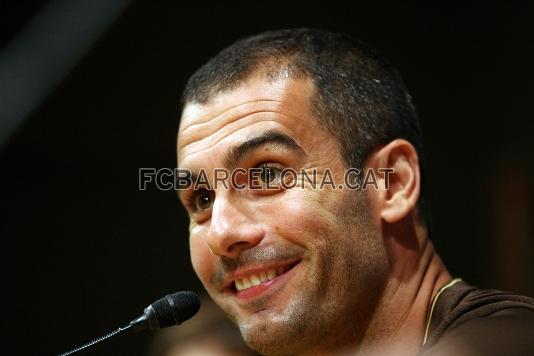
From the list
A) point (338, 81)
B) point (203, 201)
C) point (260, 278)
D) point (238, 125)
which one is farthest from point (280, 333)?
point (338, 81)

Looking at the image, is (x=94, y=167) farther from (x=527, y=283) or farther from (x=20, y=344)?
(x=527, y=283)

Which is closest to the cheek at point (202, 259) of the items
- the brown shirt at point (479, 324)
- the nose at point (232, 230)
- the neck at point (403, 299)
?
the nose at point (232, 230)

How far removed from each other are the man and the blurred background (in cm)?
137

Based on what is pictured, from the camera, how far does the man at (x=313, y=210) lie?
2.16 meters

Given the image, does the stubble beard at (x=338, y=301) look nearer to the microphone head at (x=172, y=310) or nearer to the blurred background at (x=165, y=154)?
the microphone head at (x=172, y=310)

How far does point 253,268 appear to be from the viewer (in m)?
2.18

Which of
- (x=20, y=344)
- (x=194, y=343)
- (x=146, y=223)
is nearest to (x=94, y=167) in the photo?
(x=146, y=223)

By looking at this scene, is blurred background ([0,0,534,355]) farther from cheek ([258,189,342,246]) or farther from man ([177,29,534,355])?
cheek ([258,189,342,246])

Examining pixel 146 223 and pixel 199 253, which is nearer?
pixel 199 253

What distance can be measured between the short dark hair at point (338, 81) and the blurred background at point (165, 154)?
4.66 ft

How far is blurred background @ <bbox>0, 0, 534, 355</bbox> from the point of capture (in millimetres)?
3691

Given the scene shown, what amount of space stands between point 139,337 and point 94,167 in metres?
0.94

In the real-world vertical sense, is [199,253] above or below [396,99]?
below

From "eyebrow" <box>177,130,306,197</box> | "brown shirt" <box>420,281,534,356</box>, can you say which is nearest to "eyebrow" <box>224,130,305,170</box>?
Answer: "eyebrow" <box>177,130,306,197</box>
